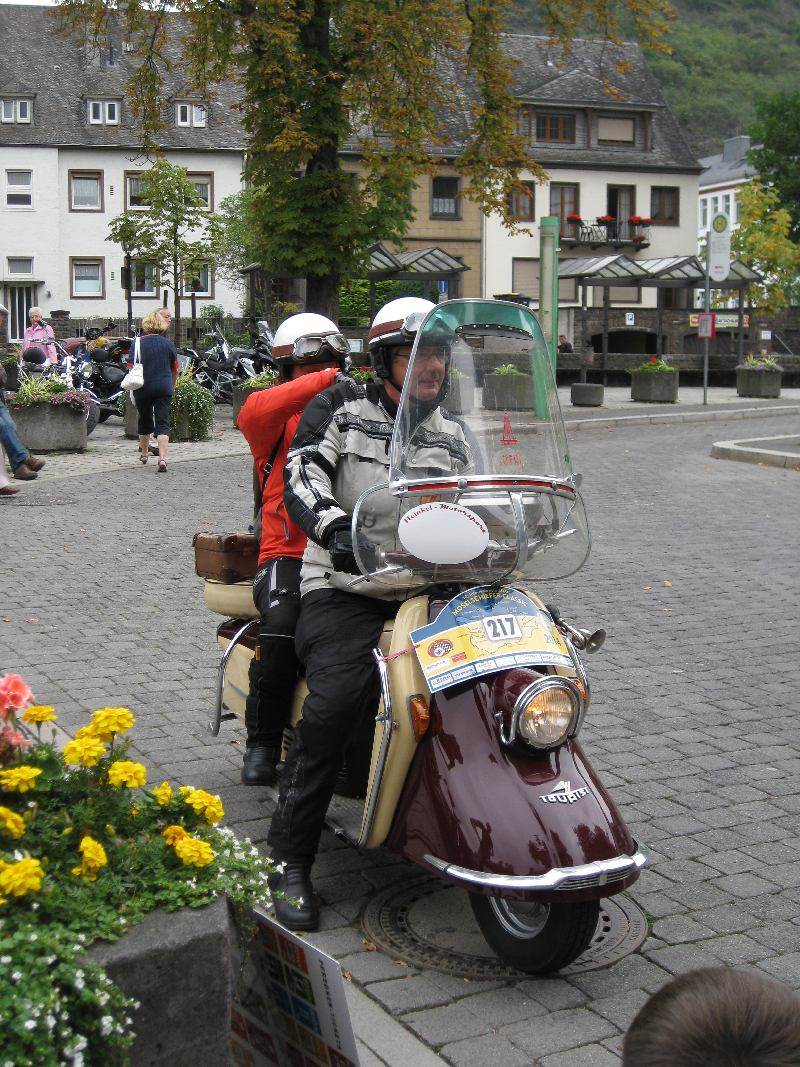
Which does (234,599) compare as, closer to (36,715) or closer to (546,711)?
(546,711)

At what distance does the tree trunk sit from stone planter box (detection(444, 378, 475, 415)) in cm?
1931

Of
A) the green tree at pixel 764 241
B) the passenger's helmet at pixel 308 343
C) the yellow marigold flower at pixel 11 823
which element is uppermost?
the green tree at pixel 764 241

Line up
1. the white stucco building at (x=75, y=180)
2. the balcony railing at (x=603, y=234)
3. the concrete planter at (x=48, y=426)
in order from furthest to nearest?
the balcony railing at (x=603, y=234), the white stucco building at (x=75, y=180), the concrete planter at (x=48, y=426)

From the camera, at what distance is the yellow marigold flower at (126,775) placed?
2.82m

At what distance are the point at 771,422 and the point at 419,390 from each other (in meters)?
22.4

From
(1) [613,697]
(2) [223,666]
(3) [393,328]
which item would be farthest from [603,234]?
(3) [393,328]

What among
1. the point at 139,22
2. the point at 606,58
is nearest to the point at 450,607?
the point at 139,22

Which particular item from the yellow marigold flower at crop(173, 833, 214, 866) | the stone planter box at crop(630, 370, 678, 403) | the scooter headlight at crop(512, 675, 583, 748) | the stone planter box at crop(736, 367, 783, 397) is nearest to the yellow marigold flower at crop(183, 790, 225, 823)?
the yellow marigold flower at crop(173, 833, 214, 866)

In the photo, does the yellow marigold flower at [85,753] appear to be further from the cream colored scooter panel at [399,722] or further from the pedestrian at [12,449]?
the pedestrian at [12,449]

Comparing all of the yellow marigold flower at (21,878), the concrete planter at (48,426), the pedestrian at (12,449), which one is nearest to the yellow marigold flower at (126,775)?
the yellow marigold flower at (21,878)

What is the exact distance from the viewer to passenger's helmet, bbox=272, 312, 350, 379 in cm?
521

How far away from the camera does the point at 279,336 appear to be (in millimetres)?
5352

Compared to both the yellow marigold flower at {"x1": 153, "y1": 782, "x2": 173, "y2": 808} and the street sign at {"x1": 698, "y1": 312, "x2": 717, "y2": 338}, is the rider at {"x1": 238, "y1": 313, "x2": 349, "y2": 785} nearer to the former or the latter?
the yellow marigold flower at {"x1": 153, "y1": 782, "x2": 173, "y2": 808}

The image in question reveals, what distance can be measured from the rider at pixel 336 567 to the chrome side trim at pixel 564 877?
0.62 metres
